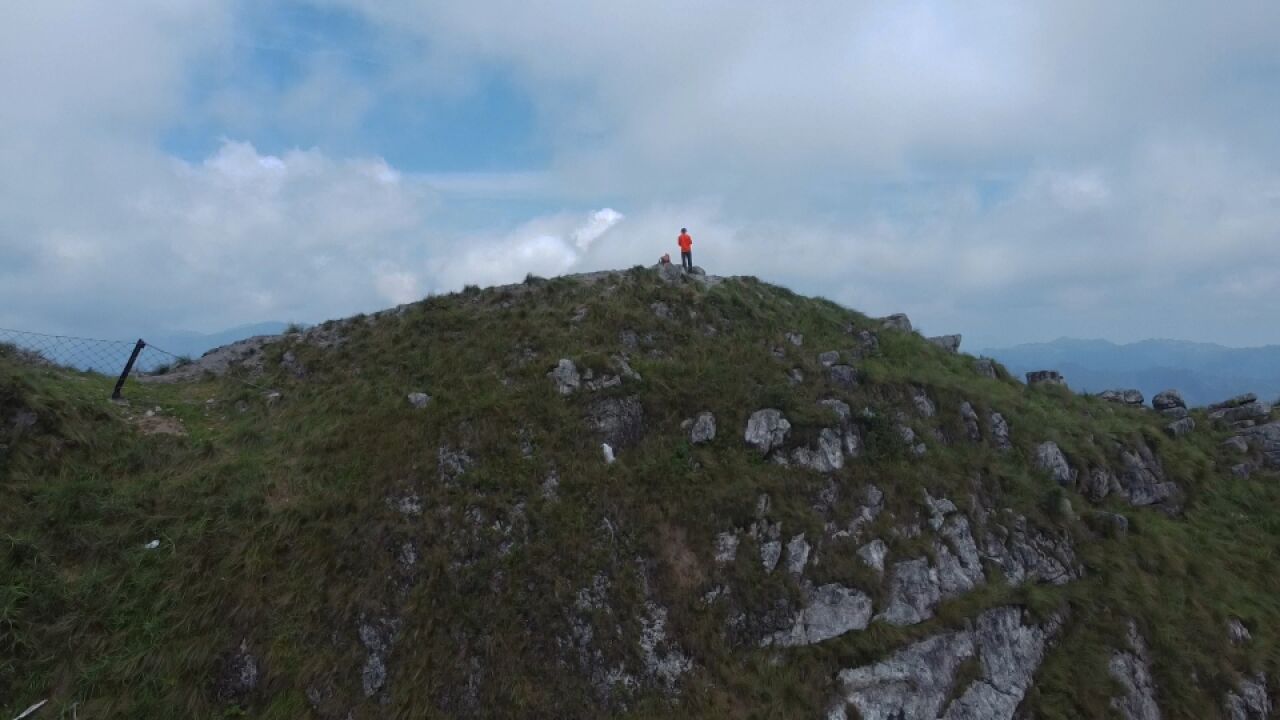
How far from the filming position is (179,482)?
53.6 feet

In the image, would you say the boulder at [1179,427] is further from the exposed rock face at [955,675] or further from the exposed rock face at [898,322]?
the exposed rock face at [955,675]

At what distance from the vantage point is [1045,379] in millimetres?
29453

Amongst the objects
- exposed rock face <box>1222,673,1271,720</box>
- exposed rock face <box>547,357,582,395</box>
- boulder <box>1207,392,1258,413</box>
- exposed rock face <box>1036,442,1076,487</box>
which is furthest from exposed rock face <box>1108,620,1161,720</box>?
boulder <box>1207,392,1258,413</box>

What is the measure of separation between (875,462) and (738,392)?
4.93 metres

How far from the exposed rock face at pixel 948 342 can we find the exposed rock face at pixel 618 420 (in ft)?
59.9

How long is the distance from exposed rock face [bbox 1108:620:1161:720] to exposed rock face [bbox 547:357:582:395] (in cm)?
1696

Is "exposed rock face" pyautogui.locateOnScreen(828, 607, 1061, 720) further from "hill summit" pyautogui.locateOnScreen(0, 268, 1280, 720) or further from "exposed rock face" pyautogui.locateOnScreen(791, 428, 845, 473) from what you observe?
"exposed rock face" pyautogui.locateOnScreen(791, 428, 845, 473)

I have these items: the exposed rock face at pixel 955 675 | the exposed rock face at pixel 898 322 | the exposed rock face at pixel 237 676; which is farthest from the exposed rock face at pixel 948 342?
the exposed rock face at pixel 237 676

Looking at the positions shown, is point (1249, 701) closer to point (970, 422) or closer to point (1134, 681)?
point (1134, 681)

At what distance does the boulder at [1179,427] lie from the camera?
26117 millimetres

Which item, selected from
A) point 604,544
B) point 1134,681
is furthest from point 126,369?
point 1134,681

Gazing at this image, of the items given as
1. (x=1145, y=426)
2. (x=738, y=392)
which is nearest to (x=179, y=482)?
(x=738, y=392)

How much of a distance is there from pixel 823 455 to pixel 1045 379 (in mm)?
17876

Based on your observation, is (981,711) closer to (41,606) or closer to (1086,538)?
(1086,538)
